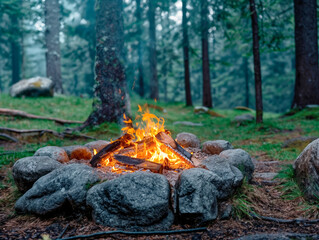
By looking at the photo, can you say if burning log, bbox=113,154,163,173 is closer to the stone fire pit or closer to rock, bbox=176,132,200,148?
the stone fire pit

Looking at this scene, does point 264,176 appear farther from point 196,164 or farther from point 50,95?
point 50,95

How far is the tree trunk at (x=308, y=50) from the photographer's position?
11.6 meters

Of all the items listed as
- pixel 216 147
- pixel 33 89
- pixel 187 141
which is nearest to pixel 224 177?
pixel 216 147

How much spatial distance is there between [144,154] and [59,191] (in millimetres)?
1629

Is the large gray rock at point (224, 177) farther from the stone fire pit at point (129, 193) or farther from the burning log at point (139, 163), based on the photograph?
the burning log at point (139, 163)

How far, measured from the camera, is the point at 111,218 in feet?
10.6

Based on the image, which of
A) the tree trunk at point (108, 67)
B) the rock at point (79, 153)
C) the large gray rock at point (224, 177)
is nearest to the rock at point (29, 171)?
the rock at point (79, 153)

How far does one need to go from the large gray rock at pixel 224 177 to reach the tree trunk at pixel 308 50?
9.49 meters

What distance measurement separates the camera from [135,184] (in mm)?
3326

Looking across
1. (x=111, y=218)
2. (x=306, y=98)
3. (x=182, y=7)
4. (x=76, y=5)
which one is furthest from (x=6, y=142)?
(x=76, y=5)


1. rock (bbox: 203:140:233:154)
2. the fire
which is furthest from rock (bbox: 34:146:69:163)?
rock (bbox: 203:140:233:154)

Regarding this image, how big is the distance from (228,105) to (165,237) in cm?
3685

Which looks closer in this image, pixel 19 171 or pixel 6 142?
pixel 19 171

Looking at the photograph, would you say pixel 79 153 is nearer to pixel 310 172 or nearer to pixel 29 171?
pixel 29 171
